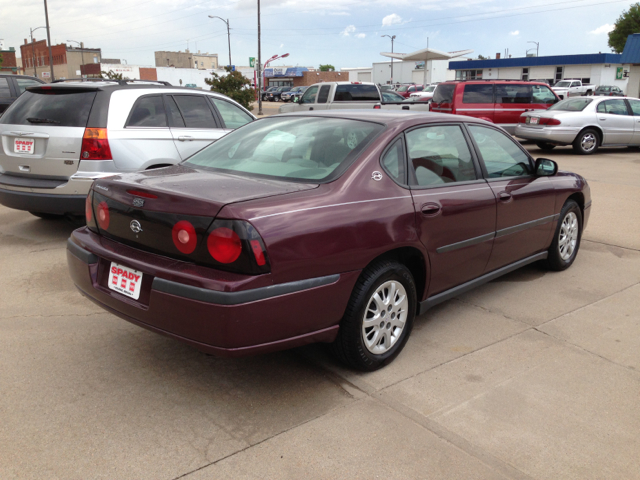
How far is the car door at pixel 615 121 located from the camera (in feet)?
47.3

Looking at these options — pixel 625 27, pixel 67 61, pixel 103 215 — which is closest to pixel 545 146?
pixel 103 215

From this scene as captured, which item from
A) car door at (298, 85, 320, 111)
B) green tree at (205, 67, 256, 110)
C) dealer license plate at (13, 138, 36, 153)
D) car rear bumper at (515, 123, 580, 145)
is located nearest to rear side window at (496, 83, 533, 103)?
car rear bumper at (515, 123, 580, 145)

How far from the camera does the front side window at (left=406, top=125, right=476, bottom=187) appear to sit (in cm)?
367

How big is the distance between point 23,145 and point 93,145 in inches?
33.4

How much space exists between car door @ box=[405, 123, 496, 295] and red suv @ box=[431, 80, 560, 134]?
11710 millimetres

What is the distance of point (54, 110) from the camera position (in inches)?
224

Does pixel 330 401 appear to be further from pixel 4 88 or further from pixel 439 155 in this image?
pixel 4 88

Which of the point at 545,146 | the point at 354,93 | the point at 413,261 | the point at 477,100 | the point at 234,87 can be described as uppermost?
the point at 234,87

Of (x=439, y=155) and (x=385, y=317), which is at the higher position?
(x=439, y=155)

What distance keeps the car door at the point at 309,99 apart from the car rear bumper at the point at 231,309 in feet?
51.0

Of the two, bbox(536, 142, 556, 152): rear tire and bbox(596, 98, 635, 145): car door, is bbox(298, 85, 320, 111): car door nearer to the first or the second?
bbox(536, 142, 556, 152): rear tire

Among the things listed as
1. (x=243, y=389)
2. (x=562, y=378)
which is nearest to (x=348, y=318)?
(x=243, y=389)

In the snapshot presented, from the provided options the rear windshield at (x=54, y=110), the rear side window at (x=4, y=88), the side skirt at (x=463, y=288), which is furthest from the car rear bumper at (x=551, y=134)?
the rear side window at (x=4, y=88)

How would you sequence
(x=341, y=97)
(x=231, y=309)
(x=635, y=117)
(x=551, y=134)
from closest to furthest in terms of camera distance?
1. (x=231, y=309)
2. (x=551, y=134)
3. (x=635, y=117)
4. (x=341, y=97)
